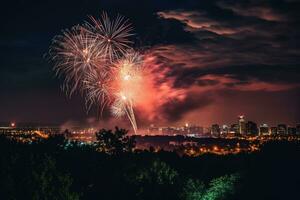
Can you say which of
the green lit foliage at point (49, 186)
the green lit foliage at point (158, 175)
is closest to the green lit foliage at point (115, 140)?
the green lit foliage at point (158, 175)

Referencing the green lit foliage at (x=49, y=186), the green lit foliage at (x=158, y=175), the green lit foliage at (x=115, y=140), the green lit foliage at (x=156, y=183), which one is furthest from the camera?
the green lit foliage at (x=115, y=140)

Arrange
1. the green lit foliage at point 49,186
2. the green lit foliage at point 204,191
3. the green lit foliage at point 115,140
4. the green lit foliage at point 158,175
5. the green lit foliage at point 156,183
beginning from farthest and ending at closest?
the green lit foliage at point 115,140 < the green lit foliage at point 158,175 < the green lit foliage at point 204,191 < the green lit foliage at point 156,183 < the green lit foliage at point 49,186

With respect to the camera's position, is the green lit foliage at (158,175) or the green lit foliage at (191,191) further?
the green lit foliage at (158,175)

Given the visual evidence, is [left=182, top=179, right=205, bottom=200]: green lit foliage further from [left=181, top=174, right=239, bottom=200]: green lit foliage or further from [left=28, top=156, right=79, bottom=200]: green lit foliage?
[left=28, top=156, right=79, bottom=200]: green lit foliage

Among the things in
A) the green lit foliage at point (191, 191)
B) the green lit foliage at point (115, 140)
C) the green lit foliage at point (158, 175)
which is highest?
the green lit foliage at point (115, 140)

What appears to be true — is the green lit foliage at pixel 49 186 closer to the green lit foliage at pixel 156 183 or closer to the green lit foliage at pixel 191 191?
the green lit foliage at pixel 156 183

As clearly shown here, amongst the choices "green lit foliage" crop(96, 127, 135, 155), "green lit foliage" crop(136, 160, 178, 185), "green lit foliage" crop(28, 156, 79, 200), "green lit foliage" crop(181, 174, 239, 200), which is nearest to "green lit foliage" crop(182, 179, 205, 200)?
"green lit foliage" crop(181, 174, 239, 200)

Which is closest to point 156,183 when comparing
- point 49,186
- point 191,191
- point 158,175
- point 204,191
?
point 158,175

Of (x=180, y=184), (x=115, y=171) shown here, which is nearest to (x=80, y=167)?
(x=115, y=171)

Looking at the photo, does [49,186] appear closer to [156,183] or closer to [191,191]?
[156,183]
